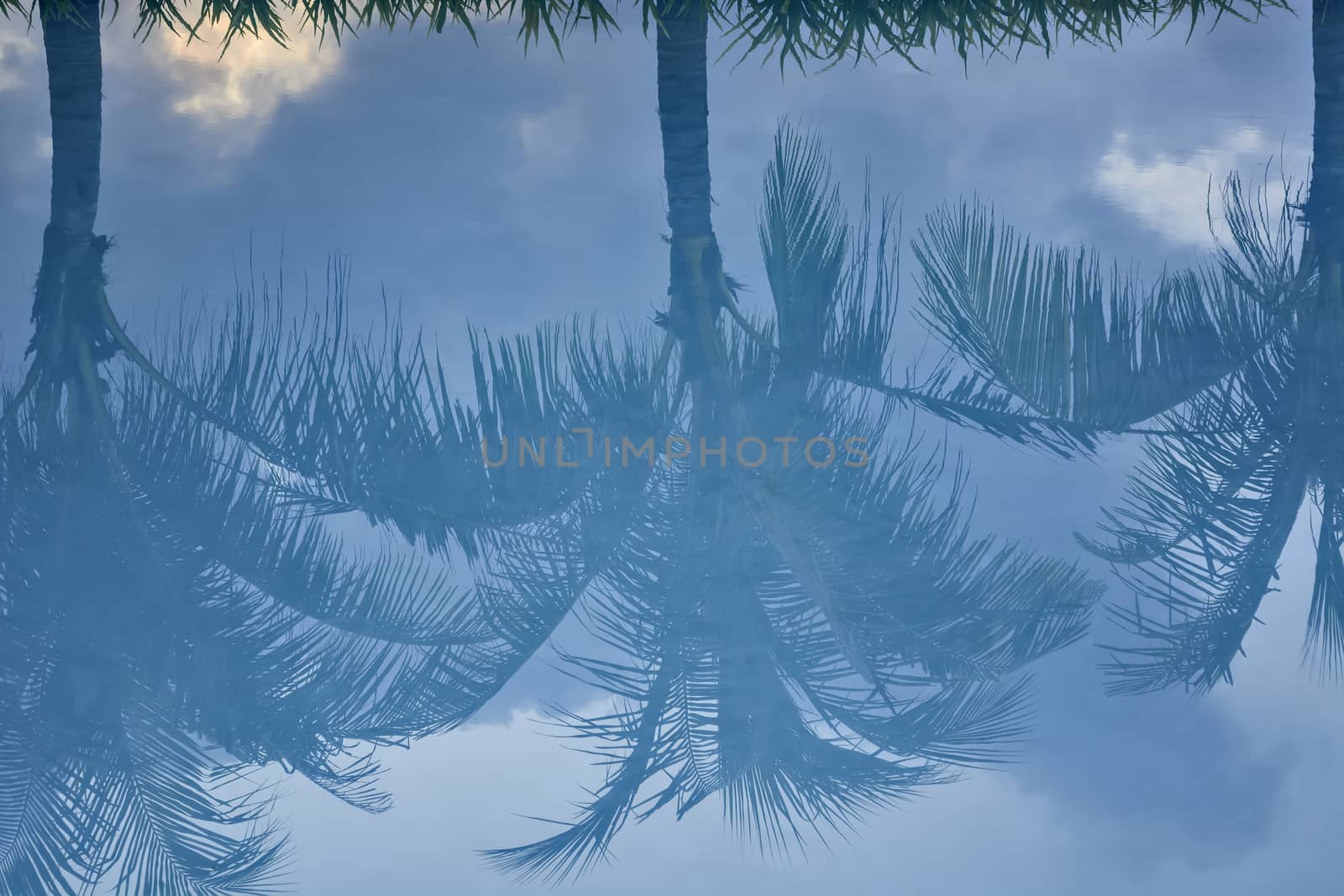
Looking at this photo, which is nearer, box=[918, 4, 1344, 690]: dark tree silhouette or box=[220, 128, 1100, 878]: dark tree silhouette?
box=[220, 128, 1100, 878]: dark tree silhouette

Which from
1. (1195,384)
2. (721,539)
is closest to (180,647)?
(721,539)

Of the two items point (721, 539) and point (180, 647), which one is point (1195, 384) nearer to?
point (721, 539)

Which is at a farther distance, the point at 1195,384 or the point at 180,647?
the point at 1195,384

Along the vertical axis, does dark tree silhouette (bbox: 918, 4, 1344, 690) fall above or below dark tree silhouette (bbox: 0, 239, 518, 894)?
above

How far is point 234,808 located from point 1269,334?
450cm

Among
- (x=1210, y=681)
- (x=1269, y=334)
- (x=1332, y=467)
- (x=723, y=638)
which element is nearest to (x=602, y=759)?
(x=723, y=638)

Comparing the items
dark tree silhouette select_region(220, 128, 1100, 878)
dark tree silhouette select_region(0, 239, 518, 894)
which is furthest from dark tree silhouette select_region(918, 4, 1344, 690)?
dark tree silhouette select_region(0, 239, 518, 894)

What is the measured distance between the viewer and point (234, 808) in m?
3.03

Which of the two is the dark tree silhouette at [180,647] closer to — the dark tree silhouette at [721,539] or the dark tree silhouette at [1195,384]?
the dark tree silhouette at [721,539]

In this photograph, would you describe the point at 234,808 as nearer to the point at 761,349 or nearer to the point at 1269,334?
the point at 761,349

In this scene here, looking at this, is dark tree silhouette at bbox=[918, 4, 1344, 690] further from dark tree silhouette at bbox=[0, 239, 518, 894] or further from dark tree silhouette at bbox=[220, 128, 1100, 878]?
dark tree silhouette at bbox=[0, 239, 518, 894]

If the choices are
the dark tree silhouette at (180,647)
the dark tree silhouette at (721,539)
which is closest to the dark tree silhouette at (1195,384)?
the dark tree silhouette at (721,539)

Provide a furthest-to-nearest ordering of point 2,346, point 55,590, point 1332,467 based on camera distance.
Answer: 1. point 2,346
2. point 1332,467
3. point 55,590

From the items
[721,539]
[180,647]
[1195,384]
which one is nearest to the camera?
[180,647]
